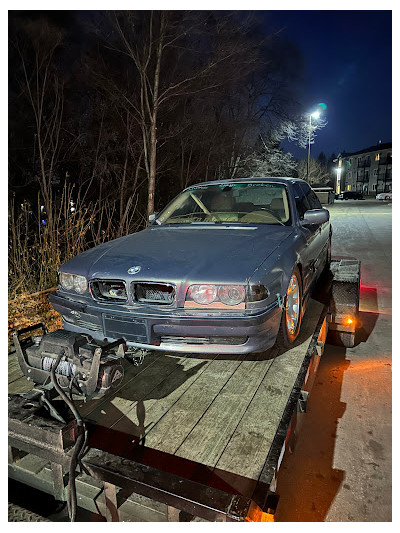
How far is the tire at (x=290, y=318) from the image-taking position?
268cm

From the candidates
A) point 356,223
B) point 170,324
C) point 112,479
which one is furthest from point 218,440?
point 356,223

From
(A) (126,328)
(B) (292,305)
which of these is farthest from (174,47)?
(A) (126,328)

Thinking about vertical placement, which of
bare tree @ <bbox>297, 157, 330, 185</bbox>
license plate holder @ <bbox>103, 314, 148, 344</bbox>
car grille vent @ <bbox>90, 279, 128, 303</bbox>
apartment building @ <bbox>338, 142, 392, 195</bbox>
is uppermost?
apartment building @ <bbox>338, 142, 392, 195</bbox>

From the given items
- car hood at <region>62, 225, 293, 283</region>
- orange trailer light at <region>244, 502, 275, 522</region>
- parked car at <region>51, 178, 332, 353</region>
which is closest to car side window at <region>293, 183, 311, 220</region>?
parked car at <region>51, 178, 332, 353</region>

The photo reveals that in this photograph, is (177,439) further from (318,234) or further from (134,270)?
(318,234)

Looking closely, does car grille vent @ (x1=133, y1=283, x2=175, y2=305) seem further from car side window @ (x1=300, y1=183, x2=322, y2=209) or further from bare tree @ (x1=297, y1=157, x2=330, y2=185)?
bare tree @ (x1=297, y1=157, x2=330, y2=185)

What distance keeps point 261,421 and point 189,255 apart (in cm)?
116

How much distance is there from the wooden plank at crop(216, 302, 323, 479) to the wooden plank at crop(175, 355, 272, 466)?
1.4 inches

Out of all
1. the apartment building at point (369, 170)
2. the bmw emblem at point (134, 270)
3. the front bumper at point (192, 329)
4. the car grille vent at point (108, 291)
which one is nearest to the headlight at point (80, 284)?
the car grille vent at point (108, 291)

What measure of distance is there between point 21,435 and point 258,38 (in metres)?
8.72

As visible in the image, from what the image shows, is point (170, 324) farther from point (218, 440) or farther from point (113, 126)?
point (113, 126)

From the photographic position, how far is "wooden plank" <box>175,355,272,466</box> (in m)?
1.78

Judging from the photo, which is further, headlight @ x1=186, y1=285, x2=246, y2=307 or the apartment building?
the apartment building

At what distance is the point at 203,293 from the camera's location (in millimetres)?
2314
